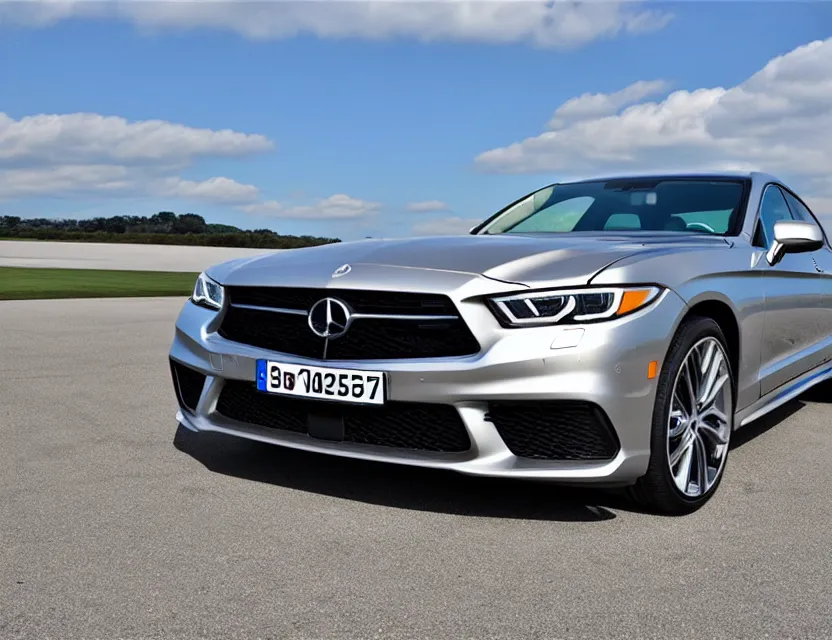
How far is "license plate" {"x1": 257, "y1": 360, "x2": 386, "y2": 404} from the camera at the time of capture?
3248 millimetres

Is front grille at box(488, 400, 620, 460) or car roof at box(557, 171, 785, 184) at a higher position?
car roof at box(557, 171, 785, 184)

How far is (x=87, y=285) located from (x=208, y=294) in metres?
16.0

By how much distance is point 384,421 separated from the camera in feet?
10.8

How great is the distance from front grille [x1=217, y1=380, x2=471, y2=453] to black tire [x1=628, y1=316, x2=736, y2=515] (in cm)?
69

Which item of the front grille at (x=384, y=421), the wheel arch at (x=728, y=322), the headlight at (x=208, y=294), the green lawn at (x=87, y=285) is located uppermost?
the headlight at (x=208, y=294)

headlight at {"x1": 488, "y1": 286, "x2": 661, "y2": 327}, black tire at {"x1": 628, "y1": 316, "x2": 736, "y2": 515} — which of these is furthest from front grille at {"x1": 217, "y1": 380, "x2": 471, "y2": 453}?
black tire at {"x1": 628, "y1": 316, "x2": 736, "y2": 515}

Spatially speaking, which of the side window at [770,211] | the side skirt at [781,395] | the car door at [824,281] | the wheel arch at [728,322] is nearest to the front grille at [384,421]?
the wheel arch at [728,322]

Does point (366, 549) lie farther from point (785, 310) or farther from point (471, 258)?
point (785, 310)

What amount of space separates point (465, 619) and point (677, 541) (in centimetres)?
108

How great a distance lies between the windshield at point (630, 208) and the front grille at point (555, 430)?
5.66 ft

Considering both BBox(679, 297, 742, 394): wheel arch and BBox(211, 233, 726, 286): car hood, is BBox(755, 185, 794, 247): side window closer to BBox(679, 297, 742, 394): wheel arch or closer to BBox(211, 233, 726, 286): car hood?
BBox(211, 233, 726, 286): car hood

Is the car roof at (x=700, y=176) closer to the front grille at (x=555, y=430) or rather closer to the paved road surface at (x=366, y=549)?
the paved road surface at (x=366, y=549)

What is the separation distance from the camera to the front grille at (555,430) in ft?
10.3

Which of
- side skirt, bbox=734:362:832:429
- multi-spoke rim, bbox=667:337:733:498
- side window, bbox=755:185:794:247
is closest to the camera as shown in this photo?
multi-spoke rim, bbox=667:337:733:498
